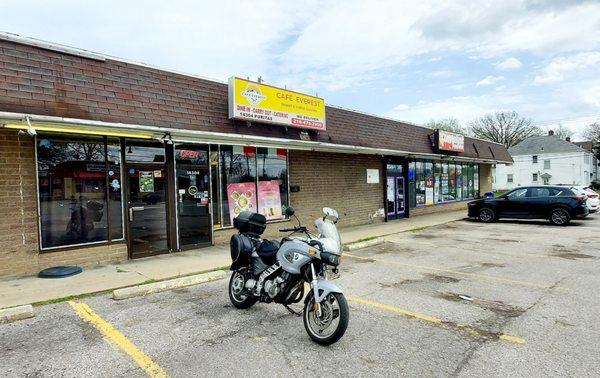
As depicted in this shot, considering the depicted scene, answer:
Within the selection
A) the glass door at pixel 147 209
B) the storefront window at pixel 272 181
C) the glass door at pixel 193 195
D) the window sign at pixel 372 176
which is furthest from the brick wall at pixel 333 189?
the glass door at pixel 147 209

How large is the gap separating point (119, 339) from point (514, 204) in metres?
16.4

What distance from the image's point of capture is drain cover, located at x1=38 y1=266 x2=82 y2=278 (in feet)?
23.8

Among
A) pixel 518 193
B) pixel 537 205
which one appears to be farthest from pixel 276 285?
pixel 518 193

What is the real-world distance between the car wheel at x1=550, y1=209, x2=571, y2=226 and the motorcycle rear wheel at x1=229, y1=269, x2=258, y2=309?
14.8 meters

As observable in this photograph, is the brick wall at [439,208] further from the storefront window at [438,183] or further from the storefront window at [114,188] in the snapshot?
the storefront window at [114,188]

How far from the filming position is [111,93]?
8.10 meters

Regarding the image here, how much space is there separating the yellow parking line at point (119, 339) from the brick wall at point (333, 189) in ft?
16.9

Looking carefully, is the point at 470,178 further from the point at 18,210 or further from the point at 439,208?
the point at 18,210

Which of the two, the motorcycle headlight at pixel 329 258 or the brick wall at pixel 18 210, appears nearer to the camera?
the motorcycle headlight at pixel 329 258

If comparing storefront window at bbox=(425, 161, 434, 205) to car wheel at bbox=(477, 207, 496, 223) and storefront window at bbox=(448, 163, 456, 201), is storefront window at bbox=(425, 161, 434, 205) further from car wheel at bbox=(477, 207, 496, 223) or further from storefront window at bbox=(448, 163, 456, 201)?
car wheel at bbox=(477, 207, 496, 223)

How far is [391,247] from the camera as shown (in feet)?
35.2

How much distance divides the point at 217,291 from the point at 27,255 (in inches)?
157

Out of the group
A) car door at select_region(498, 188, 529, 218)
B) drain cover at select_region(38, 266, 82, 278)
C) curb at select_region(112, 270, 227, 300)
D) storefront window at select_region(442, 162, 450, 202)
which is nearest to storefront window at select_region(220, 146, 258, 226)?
curb at select_region(112, 270, 227, 300)

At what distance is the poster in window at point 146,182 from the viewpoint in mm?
9078
